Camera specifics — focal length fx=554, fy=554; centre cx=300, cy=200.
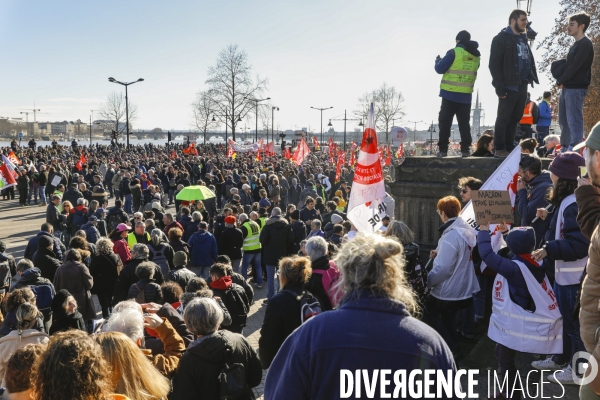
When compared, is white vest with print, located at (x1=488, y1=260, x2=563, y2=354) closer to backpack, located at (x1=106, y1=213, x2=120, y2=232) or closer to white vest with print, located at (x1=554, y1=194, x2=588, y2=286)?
white vest with print, located at (x1=554, y1=194, x2=588, y2=286)

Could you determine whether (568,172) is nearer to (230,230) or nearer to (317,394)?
(317,394)

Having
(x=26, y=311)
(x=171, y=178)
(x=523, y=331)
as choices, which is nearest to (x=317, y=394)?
(x=523, y=331)

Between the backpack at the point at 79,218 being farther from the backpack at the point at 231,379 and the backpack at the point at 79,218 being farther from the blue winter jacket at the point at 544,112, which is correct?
the blue winter jacket at the point at 544,112

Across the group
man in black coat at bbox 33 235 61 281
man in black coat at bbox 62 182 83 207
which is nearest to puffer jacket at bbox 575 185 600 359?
man in black coat at bbox 33 235 61 281

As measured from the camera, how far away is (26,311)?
467 centimetres

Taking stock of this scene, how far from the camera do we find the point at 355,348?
6.80ft

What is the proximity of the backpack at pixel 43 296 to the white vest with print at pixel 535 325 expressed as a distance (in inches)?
201

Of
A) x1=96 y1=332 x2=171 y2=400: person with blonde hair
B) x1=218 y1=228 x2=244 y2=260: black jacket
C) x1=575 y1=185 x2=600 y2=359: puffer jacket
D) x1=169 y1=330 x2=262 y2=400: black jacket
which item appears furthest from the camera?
x1=218 y1=228 x2=244 y2=260: black jacket

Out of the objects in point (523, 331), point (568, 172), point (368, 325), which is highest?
point (568, 172)

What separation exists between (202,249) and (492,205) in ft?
18.8

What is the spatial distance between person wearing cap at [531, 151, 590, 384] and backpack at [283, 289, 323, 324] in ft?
6.15

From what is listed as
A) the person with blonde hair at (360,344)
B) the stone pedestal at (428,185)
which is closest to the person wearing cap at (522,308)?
the stone pedestal at (428,185)

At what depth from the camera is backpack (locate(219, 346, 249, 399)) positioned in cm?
385

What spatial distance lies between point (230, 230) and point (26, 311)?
592cm
